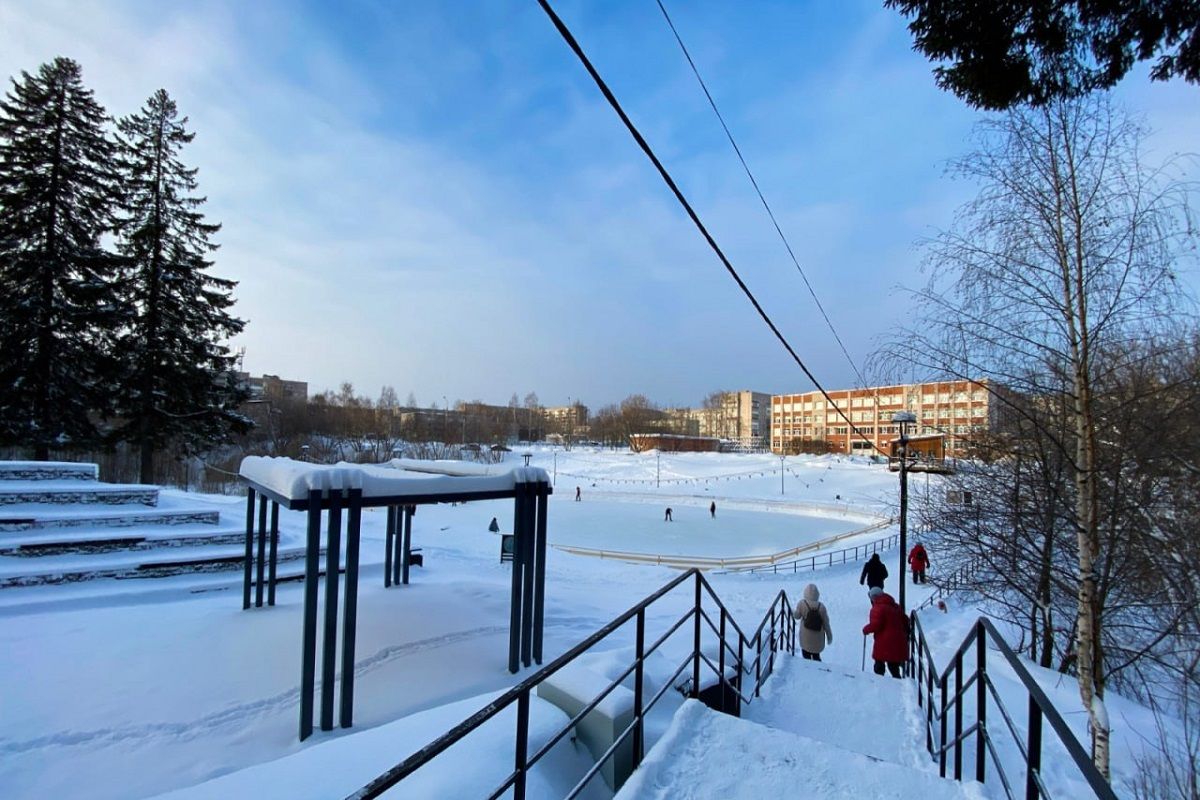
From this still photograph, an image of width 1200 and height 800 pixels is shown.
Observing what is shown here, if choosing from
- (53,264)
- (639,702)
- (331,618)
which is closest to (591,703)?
(639,702)

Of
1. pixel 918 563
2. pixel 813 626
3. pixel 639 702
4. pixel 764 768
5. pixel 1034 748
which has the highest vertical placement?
pixel 1034 748

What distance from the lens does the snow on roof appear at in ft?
15.3

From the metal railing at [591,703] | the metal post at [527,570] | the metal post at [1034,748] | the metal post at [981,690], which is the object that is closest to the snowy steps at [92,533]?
the metal post at [527,570]

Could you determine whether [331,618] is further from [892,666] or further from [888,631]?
[892,666]

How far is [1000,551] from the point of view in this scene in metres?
8.52

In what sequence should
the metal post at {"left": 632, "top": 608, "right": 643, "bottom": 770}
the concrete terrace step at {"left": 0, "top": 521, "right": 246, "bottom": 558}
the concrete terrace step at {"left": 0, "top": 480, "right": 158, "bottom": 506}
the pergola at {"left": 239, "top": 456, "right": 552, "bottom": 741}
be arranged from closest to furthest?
the metal post at {"left": 632, "top": 608, "right": 643, "bottom": 770}
the pergola at {"left": 239, "top": 456, "right": 552, "bottom": 741}
the concrete terrace step at {"left": 0, "top": 521, "right": 246, "bottom": 558}
the concrete terrace step at {"left": 0, "top": 480, "right": 158, "bottom": 506}

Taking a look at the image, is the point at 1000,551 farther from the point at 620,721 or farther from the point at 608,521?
the point at 608,521

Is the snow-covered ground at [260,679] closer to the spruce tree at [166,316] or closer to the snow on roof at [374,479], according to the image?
the snow on roof at [374,479]

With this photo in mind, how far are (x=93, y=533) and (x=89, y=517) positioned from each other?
54 centimetres

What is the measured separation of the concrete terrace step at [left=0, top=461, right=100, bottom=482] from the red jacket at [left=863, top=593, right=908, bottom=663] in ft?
49.7

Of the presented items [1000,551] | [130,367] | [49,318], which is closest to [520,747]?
[1000,551]

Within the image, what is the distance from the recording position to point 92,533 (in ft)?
29.9

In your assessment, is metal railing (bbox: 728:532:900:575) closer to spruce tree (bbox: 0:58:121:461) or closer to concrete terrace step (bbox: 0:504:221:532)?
concrete terrace step (bbox: 0:504:221:532)

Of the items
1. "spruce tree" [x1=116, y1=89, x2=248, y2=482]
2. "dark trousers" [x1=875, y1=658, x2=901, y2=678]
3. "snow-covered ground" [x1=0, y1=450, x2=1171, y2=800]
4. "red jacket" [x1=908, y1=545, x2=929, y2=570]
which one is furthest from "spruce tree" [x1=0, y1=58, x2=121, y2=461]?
"red jacket" [x1=908, y1=545, x2=929, y2=570]
